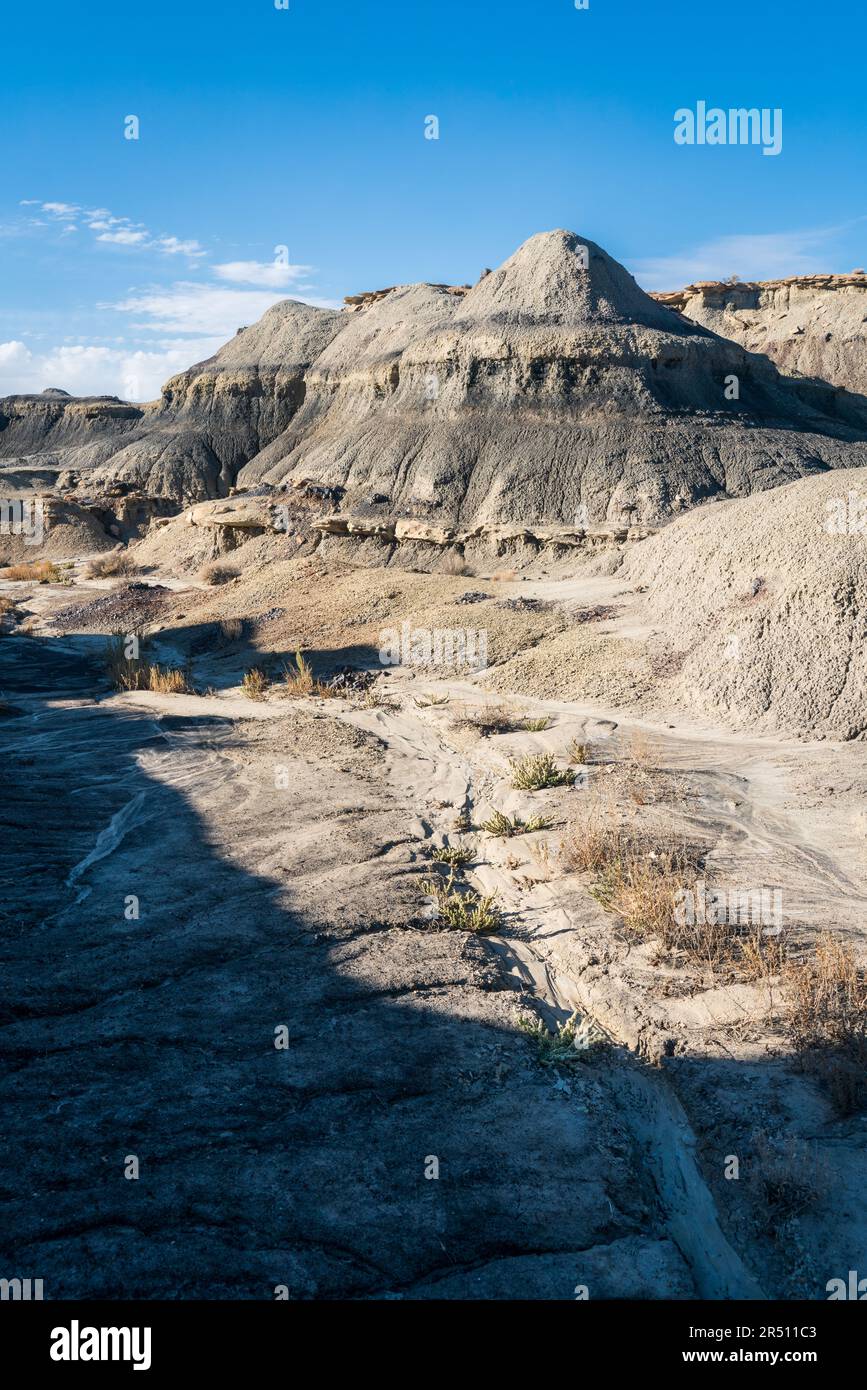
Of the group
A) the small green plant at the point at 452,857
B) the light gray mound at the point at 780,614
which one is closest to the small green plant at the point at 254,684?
the light gray mound at the point at 780,614

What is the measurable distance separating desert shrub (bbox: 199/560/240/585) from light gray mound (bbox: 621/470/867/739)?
12.5 metres

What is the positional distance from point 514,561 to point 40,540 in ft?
62.5

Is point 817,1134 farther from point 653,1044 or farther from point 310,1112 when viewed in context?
point 310,1112

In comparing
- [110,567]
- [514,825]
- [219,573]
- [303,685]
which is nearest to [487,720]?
[514,825]

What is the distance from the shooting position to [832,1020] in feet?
17.0

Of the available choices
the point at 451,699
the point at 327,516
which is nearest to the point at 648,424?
the point at 327,516

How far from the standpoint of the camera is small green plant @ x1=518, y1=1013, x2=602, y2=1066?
5.22m

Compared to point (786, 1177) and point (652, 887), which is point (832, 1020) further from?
point (652, 887)

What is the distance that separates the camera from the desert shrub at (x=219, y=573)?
2300 centimetres

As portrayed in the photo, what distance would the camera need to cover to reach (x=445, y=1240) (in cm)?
395

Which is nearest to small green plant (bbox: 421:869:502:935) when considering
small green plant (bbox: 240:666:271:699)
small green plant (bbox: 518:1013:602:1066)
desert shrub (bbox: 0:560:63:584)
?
small green plant (bbox: 518:1013:602:1066)

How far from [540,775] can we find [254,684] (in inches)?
270

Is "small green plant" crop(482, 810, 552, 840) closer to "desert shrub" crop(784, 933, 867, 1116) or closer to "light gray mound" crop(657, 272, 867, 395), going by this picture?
"desert shrub" crop(784, 933, 867, 1116)
